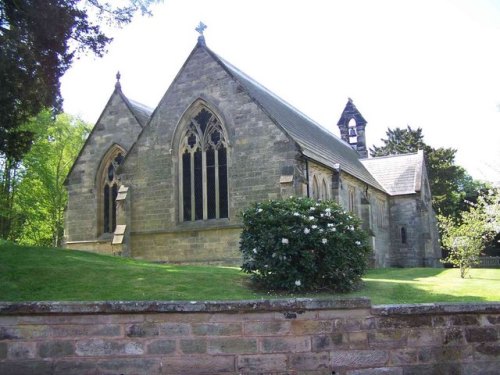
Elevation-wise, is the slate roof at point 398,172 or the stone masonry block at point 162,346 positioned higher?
the slate roof at point 398,172

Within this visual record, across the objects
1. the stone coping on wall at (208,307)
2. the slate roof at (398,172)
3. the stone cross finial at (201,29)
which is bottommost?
the stone coping on wall at (208,307)

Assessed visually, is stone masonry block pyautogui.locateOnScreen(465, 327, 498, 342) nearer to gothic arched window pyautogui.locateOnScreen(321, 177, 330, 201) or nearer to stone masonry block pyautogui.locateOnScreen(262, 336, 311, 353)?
stone masonry block pyautogui.locateOnScreen(262, 336, 311, 353)

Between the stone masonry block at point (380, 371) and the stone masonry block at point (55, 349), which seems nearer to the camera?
the stone masonry block at point (55, 349)

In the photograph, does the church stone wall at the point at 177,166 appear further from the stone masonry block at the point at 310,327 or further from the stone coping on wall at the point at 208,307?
the stone masonry block at the point at 310,327

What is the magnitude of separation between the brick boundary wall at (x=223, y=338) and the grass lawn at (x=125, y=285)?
3.66 meters

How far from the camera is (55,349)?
278 inches

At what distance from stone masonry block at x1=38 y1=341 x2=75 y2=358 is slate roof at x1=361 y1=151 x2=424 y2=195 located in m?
31.5

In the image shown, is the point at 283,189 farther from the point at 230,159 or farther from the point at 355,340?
the point at 355,340

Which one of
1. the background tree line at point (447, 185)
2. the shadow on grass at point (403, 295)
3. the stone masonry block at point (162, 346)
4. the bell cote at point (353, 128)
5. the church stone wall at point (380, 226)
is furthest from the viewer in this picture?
the bell cote at point (353, 128)

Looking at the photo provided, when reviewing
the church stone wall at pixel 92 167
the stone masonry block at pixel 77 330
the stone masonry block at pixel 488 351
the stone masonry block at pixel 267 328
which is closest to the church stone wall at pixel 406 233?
the church stone wall at pixel 92 167

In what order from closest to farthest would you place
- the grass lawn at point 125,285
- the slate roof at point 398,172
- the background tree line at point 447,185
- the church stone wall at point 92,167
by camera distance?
the grass lawn at point 125,285
the church stone wall at point 92,167
the background tree line at point 447,185
the slate roof at point 398,172

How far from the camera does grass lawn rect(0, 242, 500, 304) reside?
11148 millimetres

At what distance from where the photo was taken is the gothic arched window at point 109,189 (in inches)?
1058

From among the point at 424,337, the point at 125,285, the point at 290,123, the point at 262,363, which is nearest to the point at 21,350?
the point at 262,363
